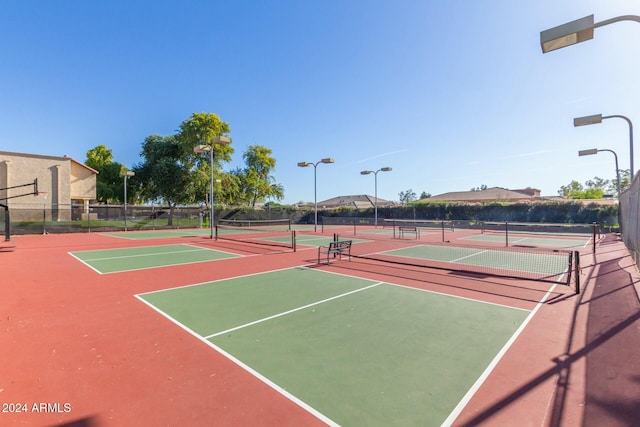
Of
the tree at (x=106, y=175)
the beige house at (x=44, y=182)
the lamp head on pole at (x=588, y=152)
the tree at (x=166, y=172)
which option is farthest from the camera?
the tree at (x=106, y=175)

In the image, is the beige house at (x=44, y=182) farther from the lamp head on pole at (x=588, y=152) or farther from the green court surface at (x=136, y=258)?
the lamp head on pole at (x=588, y=152)

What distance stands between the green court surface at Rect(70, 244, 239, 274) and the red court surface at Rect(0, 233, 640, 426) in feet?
12.0

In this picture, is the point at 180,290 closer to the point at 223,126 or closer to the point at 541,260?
the point at 541,260

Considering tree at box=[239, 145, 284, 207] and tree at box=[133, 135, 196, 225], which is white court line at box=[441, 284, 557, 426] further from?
tree at box=[239, 145, 284, 207]

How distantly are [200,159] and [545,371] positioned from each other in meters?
40.9

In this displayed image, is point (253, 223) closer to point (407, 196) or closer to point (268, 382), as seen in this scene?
point (268, 382)

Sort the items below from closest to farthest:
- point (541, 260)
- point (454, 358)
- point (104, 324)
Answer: point (454, 358) < point (104, 324) < point (541, 260)

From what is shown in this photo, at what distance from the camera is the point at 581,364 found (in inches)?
164

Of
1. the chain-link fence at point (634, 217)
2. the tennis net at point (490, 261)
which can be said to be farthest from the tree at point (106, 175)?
the chain-link fence at point (634, 217)

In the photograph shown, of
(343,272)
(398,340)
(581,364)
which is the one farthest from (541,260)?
(398,340)

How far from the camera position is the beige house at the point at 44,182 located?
29344 millimetres

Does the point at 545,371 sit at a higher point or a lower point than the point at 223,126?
lower

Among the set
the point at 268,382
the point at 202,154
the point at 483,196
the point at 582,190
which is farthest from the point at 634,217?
the point at 582,190

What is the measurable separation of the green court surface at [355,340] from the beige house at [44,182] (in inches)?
1128
